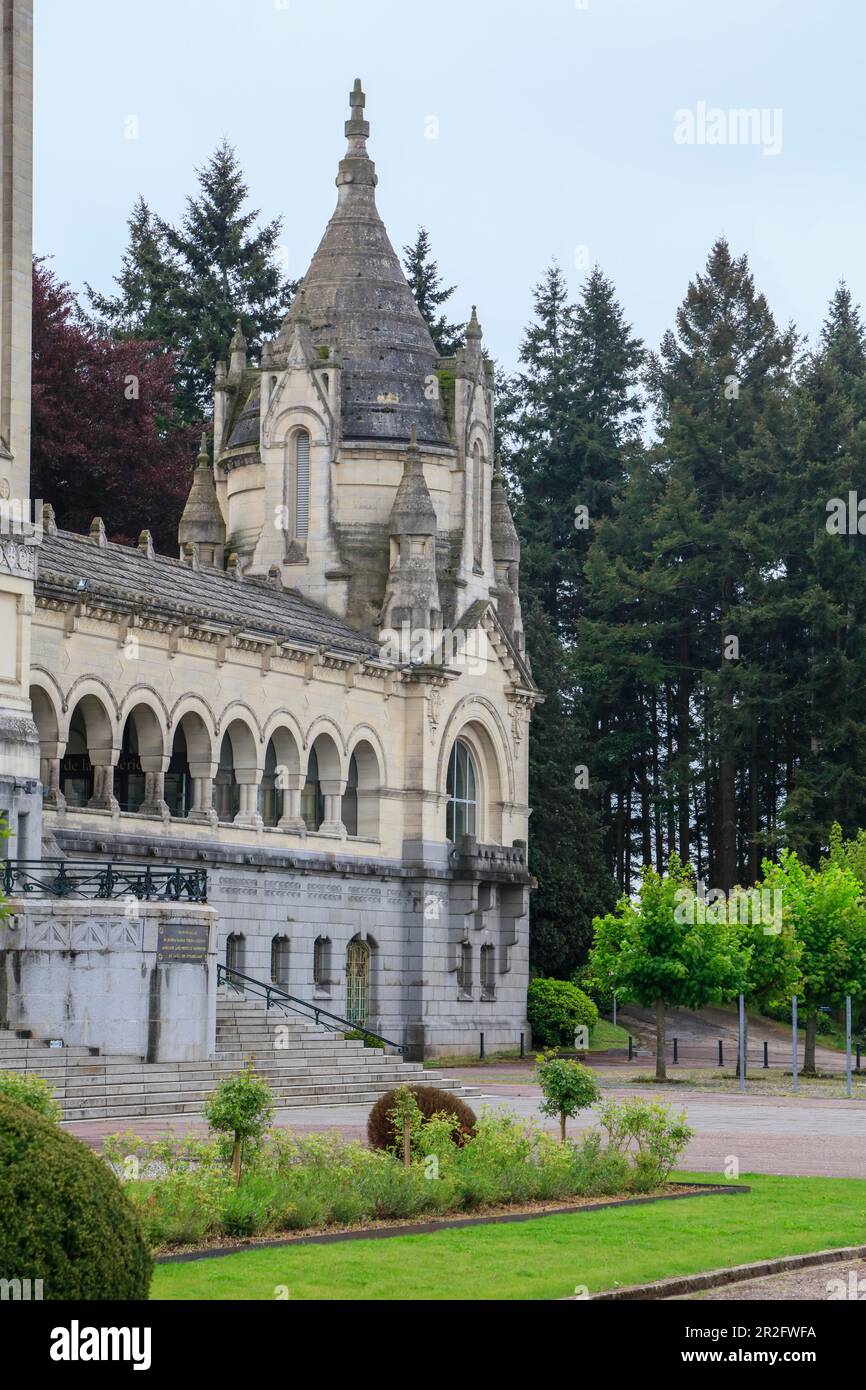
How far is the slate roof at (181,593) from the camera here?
45.7 metres

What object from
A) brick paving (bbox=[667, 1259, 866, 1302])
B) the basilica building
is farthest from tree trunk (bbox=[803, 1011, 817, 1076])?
brick paving (bbox=[667, 1259, 866, 1302])

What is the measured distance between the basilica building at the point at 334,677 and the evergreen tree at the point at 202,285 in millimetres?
20356

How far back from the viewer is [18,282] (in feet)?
139

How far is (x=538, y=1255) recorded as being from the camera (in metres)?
17.5

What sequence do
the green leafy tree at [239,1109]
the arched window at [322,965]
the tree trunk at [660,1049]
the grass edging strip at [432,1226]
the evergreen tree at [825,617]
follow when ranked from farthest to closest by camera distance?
the evergreen tree at [825,617] < the arched window at [322,965] < the tree trunk at [660,1049] < the green leafy tree at [239,1109] < the grass edging strip at [432,1226]

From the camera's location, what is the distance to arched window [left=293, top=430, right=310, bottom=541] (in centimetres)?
5941

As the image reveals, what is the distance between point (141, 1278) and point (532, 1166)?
10.8 m

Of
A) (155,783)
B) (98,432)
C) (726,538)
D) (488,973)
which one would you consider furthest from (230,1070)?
(726,538)

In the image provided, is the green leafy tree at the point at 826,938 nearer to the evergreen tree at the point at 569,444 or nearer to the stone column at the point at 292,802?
the stone column at the point at 292,802

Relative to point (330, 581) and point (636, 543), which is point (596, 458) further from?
point (330, 581)

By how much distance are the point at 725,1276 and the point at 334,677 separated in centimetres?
3845

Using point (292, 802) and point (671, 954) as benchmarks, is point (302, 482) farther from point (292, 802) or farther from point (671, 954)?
point (671, 954)

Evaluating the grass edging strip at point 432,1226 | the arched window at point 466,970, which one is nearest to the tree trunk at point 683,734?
the arched window at point 466,970
